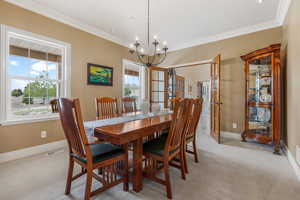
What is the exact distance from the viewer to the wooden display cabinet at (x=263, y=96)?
8.80ft

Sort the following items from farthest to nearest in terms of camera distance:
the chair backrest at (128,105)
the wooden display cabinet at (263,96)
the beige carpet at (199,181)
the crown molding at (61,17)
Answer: the chair backrest at (128,105), the wooden display cabinet at (263,96), the crown molding at (61,17), the beige carpet at (199,181)

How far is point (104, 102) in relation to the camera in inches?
105

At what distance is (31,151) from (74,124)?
6.79 ft

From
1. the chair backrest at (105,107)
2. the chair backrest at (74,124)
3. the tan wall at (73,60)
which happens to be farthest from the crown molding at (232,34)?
the chair backrest at (74,124)

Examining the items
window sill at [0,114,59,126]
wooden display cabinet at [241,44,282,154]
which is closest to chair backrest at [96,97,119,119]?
window sill at [0,114,59,126]

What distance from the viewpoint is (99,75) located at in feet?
11.9

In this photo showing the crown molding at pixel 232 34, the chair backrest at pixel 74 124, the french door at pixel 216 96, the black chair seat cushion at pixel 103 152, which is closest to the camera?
the chair backrest at pixel 74 124

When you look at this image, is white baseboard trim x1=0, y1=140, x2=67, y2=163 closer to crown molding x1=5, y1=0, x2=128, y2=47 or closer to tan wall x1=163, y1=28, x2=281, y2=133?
crown molding x1=5, y1=0, x2=128, y2=47

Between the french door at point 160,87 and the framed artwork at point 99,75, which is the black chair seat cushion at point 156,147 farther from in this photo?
the french door at point 160,87

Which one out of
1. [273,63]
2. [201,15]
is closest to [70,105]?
[201,15]

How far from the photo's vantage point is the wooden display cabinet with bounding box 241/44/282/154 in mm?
2682

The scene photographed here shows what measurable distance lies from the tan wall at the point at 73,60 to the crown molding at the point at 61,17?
0.08 metres

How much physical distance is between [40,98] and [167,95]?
335 centimetres

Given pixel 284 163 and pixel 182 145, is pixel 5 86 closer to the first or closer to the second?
pixel 182 145
